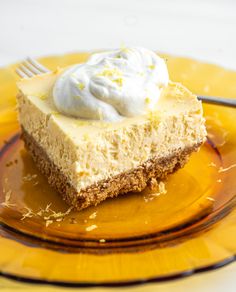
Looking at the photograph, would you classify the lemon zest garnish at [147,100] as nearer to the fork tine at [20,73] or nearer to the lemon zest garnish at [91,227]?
the lemon zest garnish at [91,227]

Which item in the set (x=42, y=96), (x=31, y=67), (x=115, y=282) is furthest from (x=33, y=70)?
(x=115, y=282)

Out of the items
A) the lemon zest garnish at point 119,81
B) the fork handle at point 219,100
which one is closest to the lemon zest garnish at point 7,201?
the lemon zest garnish at point 119,81

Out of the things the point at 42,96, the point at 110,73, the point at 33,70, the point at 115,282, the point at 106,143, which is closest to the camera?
the point at 115,282

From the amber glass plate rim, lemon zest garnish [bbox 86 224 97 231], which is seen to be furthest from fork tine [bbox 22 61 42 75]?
the amber glass plate rim

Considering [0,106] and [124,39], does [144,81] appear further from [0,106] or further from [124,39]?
[124,39]

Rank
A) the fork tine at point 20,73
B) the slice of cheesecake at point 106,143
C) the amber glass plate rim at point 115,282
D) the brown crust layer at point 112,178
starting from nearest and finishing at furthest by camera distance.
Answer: the amber glass plate rim at point 115,282 → the slice of cheesecake at point 106,143 → the brown crust layer at point 112,178 → the fork tine at point 20,73

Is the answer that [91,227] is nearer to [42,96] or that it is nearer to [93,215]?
[93,215]
